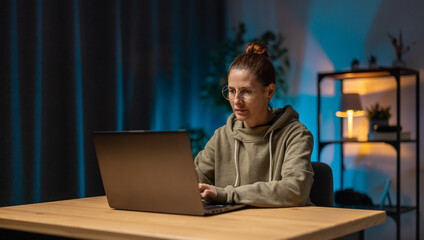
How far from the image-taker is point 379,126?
11.1 feet

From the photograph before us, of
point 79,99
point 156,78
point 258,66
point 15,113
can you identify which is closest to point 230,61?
→ point 156,78

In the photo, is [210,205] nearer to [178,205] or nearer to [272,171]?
[178,205]

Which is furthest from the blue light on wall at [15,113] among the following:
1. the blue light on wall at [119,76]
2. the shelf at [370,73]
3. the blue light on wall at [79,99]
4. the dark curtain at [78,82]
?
the shelf at [370,73]

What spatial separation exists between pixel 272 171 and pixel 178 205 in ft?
1.56

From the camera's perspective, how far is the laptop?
46.8 inches

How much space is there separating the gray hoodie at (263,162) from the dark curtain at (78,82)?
1485 mm

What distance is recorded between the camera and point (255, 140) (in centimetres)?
166

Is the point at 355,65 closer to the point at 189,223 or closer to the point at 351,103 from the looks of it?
the point at 351,103

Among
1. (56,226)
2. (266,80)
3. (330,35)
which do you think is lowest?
(56,226)

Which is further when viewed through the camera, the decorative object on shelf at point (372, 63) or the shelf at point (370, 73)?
the decorative object on shelf at point (372, 63)

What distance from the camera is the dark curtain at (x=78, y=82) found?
2.85m

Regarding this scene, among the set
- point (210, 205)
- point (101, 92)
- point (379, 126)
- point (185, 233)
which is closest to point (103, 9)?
point (101, 92)

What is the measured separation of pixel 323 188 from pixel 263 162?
0.22 meters

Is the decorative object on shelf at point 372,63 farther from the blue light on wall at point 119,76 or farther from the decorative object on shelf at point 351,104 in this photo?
the blue light on wall at point 119,76
